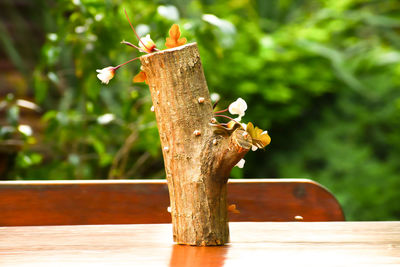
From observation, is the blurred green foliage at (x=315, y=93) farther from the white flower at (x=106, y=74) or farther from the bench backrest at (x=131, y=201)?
the white flower at (x=106, y=74)

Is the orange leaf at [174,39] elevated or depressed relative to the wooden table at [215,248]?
elevated

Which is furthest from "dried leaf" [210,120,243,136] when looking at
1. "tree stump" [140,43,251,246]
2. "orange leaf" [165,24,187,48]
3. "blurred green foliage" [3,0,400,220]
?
"blurred green foliage" [3,0,400,220]

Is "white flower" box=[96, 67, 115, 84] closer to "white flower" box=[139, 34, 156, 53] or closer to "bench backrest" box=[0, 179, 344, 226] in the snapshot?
"white flower" box=[139, 34, 156, 53]

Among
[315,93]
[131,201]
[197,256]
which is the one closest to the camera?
[197,256]

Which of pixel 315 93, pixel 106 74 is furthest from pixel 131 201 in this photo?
pixel 315 93

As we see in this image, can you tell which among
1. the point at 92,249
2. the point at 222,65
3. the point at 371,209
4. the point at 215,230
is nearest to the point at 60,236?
the point at 92,249

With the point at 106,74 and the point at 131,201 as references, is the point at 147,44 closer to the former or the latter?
the point at 106,74

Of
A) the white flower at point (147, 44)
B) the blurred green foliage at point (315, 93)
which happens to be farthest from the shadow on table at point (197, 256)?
the blurred green foliage at point (315, 93)
